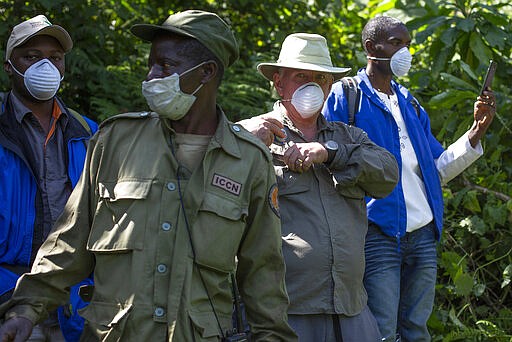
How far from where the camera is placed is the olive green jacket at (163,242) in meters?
2.98

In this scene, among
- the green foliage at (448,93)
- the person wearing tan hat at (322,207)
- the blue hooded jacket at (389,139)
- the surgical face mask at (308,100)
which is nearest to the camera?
the person wearing tan hat at (322,207)

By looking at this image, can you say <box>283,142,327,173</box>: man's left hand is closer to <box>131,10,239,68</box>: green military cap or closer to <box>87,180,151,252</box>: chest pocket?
<box>131,10,239,68</box>: green military cap

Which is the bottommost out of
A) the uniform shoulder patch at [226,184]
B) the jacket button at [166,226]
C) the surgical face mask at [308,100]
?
the surgical face mask at [308,100]

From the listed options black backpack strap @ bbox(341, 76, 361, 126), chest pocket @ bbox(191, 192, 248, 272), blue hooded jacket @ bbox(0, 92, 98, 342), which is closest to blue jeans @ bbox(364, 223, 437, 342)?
black backpack strap @ bbox(341, 76, 361, 126)

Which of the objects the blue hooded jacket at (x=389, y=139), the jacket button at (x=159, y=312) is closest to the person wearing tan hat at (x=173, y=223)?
the jacket button at (x=159, y=312)

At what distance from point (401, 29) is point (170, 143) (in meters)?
2.62

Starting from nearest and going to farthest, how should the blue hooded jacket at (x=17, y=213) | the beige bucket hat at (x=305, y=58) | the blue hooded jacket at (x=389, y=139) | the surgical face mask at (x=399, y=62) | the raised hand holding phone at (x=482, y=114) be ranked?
1. the blue hooded jacket at (x=17, y=213)
2. the beige bucket hat at (x=305, y=58)
3. the blue hooded jacket at (x=389, y=139)
4. the surgical face mask at (x=399, y=62)
5. the raised hand holding phone at (x=482, y=114)

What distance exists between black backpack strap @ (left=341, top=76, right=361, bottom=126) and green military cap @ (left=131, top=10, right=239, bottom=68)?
5.82 ft

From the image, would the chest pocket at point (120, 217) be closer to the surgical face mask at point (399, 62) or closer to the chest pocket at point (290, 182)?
the chest pocket at point (290, 182)

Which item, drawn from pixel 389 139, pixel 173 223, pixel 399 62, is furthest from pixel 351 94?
pixel 173 223

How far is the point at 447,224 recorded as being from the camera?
723 cm

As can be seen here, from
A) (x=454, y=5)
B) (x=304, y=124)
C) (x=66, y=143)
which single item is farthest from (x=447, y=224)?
(x=66, y=143)

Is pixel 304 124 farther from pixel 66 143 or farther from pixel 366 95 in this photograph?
pixel 66 143

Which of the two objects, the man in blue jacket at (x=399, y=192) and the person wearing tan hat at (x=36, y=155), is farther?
the man in blue jacket at (x=399, y=192)
